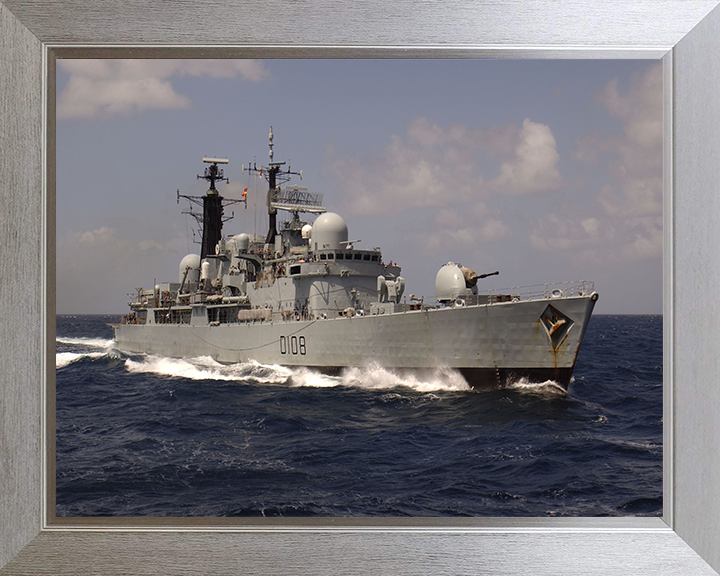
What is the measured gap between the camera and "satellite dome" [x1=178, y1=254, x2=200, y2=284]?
27.7 m

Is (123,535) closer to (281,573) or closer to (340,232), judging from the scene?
(281,573)

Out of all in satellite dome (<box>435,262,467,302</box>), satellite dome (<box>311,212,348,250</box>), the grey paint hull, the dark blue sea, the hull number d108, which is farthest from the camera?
satellite dome (<box>311,212,348,250</box>)

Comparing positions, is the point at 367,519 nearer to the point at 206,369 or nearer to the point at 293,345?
the point at 293,345

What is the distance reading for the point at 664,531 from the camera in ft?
11.3

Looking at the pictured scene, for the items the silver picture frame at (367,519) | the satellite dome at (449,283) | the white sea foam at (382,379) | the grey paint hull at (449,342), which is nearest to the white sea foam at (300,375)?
the white sea foam at (382,379)

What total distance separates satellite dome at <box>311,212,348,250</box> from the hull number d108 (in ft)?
10.6

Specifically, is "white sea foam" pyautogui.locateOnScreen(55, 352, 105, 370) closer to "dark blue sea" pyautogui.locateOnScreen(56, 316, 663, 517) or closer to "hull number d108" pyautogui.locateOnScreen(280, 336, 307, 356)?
"dark blue sea" pyautogui.locateOnScreen(56, 316, 663, 517)

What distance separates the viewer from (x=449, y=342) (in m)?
13.6

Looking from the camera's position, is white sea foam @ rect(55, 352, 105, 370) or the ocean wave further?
white sea foam @ rect(55, 352, 105, 370)

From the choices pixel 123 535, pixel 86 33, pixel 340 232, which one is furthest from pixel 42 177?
pixel 340 232

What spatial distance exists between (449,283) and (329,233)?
5.73m

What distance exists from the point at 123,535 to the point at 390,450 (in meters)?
4.72

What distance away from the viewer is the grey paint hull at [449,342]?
1245 cm

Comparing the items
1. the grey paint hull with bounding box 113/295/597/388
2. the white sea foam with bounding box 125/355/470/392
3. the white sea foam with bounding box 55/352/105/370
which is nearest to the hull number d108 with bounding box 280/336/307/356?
the grey paint hull with bounding box 113/295/597/388
